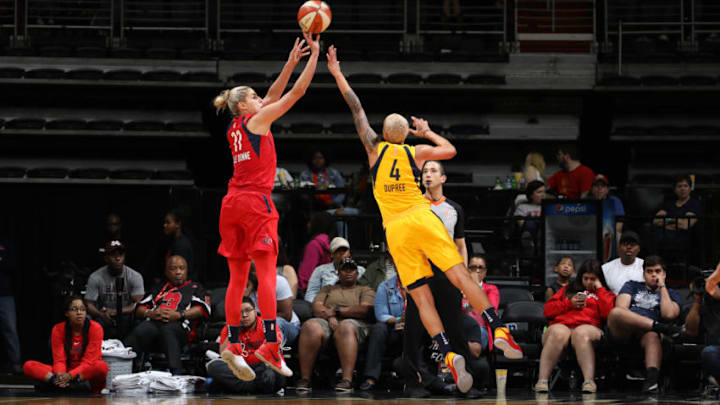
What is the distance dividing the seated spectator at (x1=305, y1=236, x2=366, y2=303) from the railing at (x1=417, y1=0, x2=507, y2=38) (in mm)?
6168

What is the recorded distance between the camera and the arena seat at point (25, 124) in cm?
1396

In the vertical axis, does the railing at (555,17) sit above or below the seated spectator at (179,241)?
above

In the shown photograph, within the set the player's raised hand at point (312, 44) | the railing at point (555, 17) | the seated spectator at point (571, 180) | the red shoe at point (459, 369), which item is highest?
the railing at point (555, 17)

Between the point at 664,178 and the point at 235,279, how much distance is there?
8.94 m

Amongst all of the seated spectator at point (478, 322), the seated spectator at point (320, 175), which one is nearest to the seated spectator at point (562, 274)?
the seated spectator at point (478, 322)

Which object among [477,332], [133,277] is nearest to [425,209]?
[477,332]

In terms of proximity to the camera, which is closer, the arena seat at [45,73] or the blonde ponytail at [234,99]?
the blonde ponytail at [234,99]

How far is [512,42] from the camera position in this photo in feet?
49.2

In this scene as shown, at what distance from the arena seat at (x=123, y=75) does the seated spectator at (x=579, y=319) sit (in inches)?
306

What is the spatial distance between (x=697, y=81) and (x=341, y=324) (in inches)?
303

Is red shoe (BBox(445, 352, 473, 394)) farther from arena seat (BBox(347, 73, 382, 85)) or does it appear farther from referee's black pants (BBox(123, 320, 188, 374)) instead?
arena seat (BBox(347, 73, 382, 85))

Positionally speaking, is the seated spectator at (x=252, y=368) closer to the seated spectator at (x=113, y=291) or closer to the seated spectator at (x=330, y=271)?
the seated spectator at (x=330, y=271)

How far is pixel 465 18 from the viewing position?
1569 centimetres

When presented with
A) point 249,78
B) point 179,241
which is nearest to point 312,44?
point 179,241
